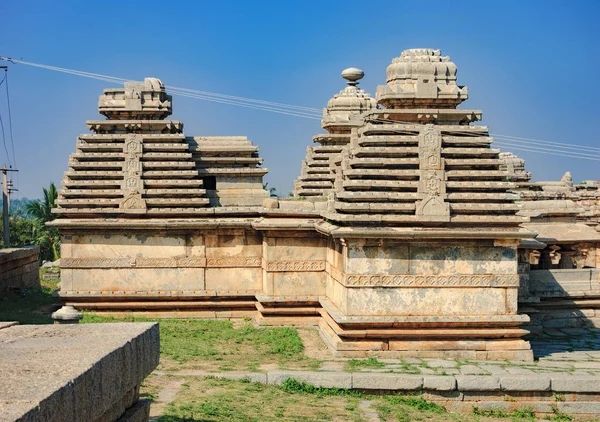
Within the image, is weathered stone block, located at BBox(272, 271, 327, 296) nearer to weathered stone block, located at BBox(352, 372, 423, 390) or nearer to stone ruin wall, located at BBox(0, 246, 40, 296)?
weathered stone block, located at BBox(352, 372, 423, 390)

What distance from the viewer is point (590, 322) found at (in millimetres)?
16312

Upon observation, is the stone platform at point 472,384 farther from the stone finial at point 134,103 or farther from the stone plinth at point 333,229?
the stone finial at point 134,103

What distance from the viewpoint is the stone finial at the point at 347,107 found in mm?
22188

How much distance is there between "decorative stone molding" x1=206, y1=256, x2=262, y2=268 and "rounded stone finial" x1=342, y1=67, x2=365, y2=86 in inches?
347

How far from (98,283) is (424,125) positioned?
7454mm

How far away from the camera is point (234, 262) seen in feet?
54.3

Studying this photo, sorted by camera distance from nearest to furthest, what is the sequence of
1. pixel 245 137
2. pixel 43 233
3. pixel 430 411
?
pixel 430 411 → pixel 245 137 → pixel 43 233

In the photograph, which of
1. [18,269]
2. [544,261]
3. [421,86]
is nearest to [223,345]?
[421,86]

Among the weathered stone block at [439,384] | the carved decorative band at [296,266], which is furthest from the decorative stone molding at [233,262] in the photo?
the weathered stone block at [439,384]

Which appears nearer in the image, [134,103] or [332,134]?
[134,103]

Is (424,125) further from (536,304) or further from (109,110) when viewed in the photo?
(109,110)

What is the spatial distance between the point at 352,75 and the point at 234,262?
354 inches

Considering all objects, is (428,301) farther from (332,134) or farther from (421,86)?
(332,134)

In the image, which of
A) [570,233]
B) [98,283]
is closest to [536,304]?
[570,233]
